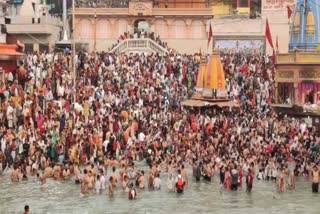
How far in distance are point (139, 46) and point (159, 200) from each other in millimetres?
28366

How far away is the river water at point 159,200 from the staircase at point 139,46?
25.2 metres

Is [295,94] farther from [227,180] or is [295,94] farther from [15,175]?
[15,175]

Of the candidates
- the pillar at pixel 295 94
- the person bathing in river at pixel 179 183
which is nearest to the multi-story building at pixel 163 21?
the pillar at pixel 295 94

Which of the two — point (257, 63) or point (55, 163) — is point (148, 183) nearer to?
point (55, 163)

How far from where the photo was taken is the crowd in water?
29.5 meters

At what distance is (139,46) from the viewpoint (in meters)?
54.8

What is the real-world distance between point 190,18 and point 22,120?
1117 inches

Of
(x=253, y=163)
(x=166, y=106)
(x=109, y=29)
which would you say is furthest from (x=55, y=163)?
(x=109, y=29)

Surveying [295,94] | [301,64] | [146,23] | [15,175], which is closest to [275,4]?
[146,23]

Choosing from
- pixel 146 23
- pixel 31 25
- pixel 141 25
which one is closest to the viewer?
pixel 31 25

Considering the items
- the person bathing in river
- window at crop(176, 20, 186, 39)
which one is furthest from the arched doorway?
the person bathing in river

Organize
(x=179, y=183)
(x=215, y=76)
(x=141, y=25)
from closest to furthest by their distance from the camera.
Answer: (x=179, y=183) → (x=215, y=76) → (x=141, y=25)

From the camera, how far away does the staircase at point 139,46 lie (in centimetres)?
5447

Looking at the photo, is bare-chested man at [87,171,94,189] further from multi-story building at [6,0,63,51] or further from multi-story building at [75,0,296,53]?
multi-story building at [75,0,296,53]
